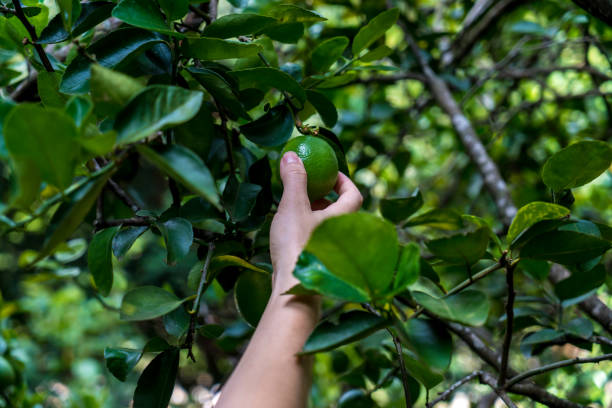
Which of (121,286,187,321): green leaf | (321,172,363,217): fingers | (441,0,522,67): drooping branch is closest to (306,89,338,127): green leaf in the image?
(321,172,363,217): fingers

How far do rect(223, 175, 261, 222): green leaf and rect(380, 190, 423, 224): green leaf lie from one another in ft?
0.86

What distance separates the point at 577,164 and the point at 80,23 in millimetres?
568

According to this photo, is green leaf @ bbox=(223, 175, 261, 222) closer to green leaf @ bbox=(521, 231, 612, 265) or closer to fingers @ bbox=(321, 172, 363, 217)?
fingers @ bbox=(321, 172, 363, 217)

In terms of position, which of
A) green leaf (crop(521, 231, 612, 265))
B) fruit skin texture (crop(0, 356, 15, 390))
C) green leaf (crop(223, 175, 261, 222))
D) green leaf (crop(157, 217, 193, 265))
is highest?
green leaf (crop(521, 231, 612, 265))

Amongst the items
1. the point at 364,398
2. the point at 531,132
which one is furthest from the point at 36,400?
the point at 531,132

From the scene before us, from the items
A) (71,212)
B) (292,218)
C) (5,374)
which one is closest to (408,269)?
(292,218)

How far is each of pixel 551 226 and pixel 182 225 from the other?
0.39 metres

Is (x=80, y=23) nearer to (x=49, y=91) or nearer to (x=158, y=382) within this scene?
(x=49, y=91)

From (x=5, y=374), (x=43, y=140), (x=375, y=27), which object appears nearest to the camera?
(x=43, y=140)

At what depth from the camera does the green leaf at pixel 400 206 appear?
30.0 inches

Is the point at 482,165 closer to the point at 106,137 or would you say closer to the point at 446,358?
the point at 446,358

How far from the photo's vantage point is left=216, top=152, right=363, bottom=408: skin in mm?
423

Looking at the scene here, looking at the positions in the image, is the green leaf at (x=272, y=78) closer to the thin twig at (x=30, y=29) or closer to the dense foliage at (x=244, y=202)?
the dense foliage at (x=244, y=202)

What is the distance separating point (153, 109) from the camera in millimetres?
389
